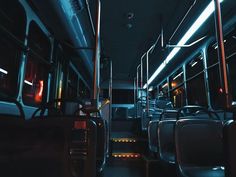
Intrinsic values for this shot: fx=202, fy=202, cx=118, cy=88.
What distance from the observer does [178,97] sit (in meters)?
6.45

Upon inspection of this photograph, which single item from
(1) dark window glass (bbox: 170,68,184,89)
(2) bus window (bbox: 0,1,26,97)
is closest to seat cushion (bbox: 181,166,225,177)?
(2) bus window (bbox: 0,1,26,97)

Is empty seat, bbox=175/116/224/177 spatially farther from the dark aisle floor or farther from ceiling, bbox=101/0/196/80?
ceiling, bbox=101/0/196/80

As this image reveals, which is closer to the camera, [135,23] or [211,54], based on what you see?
[211,54]

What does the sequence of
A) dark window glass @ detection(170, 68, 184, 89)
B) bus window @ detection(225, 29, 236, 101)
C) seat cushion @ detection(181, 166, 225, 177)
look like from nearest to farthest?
seat cushion @ detection(181, 166, 225, 177) → bus window @ detection(225, 29, 236, 101) → dark window glass @ detection(170, 68, 184, 89)

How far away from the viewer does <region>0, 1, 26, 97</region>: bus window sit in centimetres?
220

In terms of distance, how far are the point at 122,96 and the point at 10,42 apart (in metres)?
8.90

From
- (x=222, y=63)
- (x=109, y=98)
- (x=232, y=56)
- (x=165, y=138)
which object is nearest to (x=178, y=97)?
(x=232, y=56)

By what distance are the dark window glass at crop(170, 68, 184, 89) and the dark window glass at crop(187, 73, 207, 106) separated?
2.54 ft

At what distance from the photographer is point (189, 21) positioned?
13.8 ft

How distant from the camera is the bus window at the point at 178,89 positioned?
613 cm

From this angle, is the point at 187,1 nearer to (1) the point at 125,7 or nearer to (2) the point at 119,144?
(1) the point at 125,7

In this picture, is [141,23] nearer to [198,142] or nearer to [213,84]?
[213,84]

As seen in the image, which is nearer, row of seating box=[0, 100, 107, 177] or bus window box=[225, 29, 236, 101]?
row of seating box=[0, 100, 107, 177]

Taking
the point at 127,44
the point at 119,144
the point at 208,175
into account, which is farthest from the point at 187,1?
the point at 208,175
